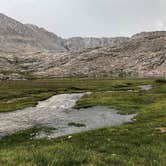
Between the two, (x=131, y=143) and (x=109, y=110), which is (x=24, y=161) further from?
(x=109, y=110)

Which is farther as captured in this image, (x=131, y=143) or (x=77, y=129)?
(x=77, y=129)

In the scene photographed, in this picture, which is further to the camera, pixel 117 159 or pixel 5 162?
pixel 117 159

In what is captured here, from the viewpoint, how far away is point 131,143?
1043 inches

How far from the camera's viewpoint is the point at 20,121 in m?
51.0

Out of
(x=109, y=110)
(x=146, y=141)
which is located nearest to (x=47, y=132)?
(x=146, y=141)

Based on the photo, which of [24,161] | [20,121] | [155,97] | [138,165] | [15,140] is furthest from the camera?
[155,97]

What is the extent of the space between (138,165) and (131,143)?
26.3 feet

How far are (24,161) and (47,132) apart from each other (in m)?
23.3

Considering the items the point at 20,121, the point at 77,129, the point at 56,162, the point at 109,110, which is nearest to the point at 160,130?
the point at 77,129

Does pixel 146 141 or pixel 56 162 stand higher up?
pixel 56 162

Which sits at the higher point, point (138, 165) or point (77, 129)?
point (138, 165)

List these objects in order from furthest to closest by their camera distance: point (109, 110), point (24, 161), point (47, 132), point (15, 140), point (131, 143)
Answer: point (109, 110)
point (47, 132)
point (15, 140)
point (131, 143)
point (24, 161)

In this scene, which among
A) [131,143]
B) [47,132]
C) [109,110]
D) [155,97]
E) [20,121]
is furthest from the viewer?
[155,97]

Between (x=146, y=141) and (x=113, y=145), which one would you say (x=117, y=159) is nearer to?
(x=113, y=145)
